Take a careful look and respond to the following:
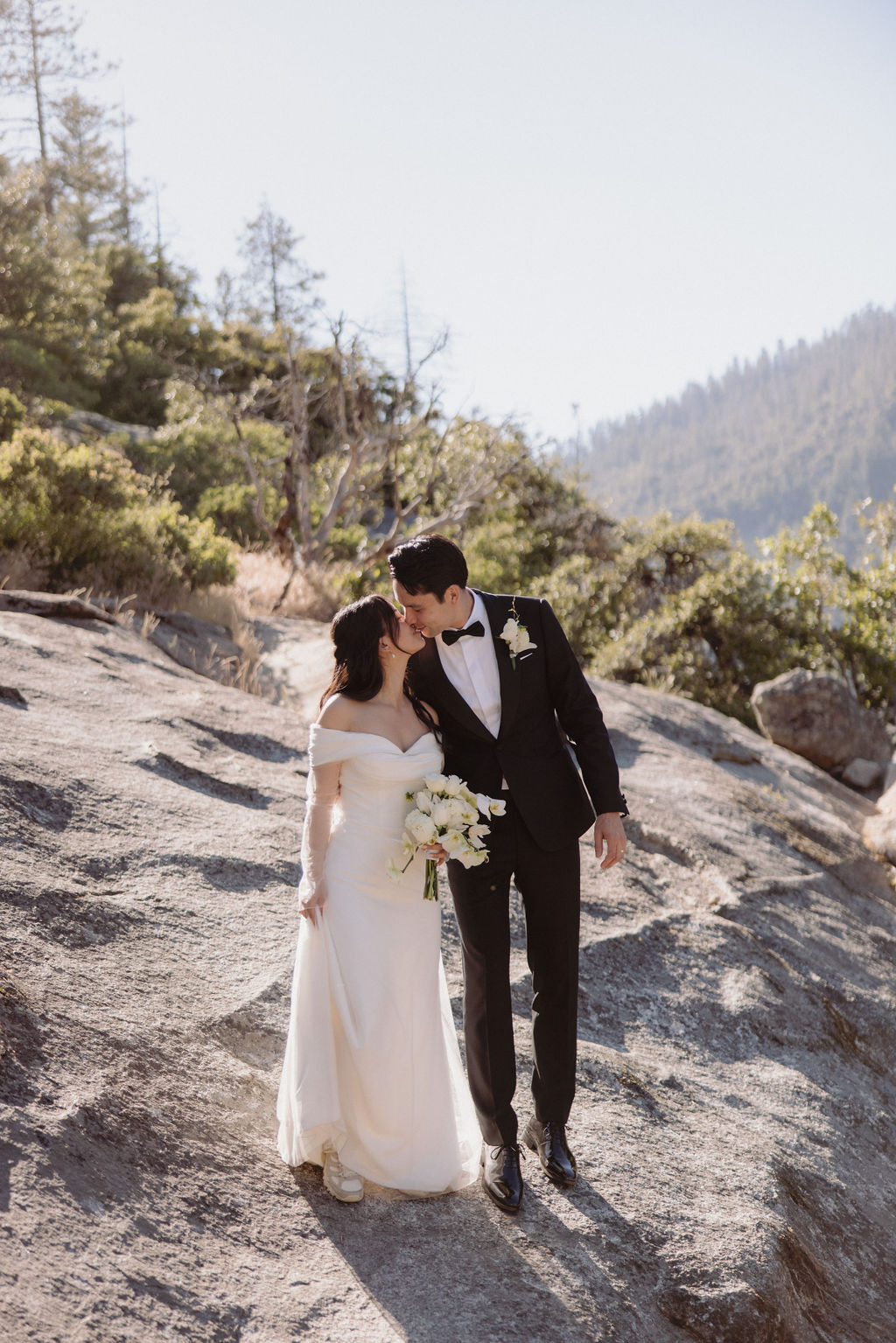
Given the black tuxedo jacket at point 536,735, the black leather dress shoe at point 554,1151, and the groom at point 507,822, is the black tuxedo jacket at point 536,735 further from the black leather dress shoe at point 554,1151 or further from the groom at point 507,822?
Result: the black leather dress shoe at point 554,1151

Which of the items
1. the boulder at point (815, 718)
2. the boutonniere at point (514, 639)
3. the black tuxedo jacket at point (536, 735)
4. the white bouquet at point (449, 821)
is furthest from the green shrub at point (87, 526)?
the white bouquet at point (449, 821)

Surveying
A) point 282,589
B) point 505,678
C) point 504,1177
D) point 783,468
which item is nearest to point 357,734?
point 505,678

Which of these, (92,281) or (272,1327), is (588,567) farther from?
(92,281)

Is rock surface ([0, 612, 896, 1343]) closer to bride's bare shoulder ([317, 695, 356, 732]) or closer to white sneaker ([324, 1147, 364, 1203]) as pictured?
white sneaker ([324, 1147, 364, 1203])

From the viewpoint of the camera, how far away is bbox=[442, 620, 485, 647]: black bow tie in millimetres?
3379

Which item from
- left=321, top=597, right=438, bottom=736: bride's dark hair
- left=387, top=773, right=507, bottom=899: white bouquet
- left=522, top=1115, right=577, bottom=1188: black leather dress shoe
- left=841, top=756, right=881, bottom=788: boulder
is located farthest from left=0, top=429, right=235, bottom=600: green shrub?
left=841, top=756, right=881, bottom=788: boulder

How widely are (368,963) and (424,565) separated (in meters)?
1.29

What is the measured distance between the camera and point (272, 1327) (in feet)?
8.05

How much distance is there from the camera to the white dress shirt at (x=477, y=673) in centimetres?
342

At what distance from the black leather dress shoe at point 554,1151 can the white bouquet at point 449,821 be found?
963 millimetres

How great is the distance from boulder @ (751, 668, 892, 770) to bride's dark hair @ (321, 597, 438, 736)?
951 cm

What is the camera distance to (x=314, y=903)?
3225 millimetres

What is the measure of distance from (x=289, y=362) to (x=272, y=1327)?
14.2 metres

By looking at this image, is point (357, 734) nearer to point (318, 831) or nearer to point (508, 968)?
point (318, 831)
